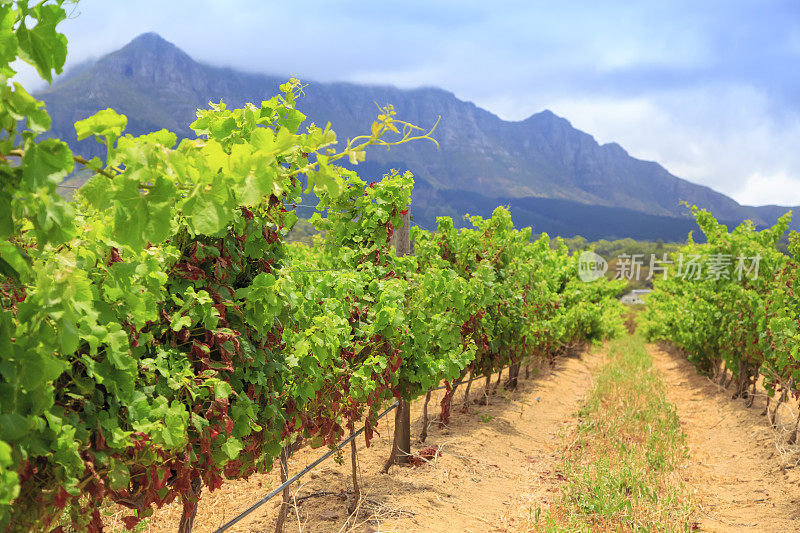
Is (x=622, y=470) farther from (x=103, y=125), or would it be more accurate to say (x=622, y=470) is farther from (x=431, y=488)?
Answer: (x=103, y=125)

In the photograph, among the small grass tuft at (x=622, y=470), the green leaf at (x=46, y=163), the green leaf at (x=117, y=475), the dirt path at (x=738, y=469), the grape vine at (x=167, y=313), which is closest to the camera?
the green leaf at (x=46, y=163)

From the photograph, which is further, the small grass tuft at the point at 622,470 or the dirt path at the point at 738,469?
the dirt path at the point at 738,469

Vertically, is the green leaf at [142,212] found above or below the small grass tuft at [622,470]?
above

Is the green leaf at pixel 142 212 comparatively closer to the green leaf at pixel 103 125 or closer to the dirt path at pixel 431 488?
the green leaf at pixel 103 125

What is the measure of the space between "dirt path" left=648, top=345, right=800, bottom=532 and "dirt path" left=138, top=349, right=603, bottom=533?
4.98 ft

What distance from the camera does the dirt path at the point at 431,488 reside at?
4.41 metres

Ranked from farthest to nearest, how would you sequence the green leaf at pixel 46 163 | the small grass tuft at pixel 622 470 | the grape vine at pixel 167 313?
1. the small grass tuft at pixel 622 470
2. the grape vine at pixel 167 313
3. the green leaf at pixel 46 163

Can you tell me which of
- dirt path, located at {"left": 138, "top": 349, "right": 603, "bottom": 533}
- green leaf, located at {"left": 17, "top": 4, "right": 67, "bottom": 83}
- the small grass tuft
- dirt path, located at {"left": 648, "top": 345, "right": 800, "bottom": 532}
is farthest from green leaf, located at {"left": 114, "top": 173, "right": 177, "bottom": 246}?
dirt path, located at {"left": 648, "top": 345, "right": 800, "bottom": 532}

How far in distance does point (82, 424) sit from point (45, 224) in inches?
36.7

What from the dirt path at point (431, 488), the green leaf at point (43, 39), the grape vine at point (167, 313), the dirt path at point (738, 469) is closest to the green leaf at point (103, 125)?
the grape vine at point (167, 313)

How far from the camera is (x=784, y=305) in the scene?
6578 mm

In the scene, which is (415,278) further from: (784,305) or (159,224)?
(784,305)

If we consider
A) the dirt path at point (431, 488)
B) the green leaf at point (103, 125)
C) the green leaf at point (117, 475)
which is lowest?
the dirt path at point (431, 488)

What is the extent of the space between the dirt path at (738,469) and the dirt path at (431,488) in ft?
4.98
